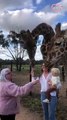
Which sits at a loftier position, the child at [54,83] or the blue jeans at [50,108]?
the child at [54,83]

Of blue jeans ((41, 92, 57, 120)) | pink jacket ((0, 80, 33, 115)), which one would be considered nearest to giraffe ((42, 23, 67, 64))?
blue jeans ((41, 92, 57, 120))

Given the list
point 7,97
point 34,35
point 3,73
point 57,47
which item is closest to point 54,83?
point 7,97

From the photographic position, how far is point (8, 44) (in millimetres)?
41281

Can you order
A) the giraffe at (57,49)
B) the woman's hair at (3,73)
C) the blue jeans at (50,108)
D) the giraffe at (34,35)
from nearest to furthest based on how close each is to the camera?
the woman's hair at (3,73) → the blue jeans at (50,108) → the giraffe at (57,49) → the giraffe at (34,35)

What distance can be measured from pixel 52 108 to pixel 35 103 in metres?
5.01

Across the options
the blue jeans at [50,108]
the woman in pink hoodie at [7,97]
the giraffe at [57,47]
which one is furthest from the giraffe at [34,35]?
the woman in pink hoodie at [7,97]

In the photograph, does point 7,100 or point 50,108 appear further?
point 50,108

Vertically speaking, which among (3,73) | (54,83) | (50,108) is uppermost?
(3,73)

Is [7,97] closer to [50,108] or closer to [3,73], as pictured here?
[3,73]

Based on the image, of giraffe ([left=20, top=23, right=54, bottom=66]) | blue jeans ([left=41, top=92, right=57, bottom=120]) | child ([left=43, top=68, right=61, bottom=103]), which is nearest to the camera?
child ([left=43, top=68, right=61, bottom=103])

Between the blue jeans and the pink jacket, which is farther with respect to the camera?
the blue jeans

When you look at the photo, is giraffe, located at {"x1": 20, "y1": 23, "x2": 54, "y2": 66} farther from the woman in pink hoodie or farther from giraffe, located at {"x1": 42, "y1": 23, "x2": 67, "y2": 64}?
the woman in pink hoodie

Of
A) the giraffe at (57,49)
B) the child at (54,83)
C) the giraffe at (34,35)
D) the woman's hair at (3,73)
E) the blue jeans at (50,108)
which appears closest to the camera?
the woman's hair at (3,73)

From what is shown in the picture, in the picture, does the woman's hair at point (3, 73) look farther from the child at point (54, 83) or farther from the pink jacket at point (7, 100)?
the child at point (54, 83)
